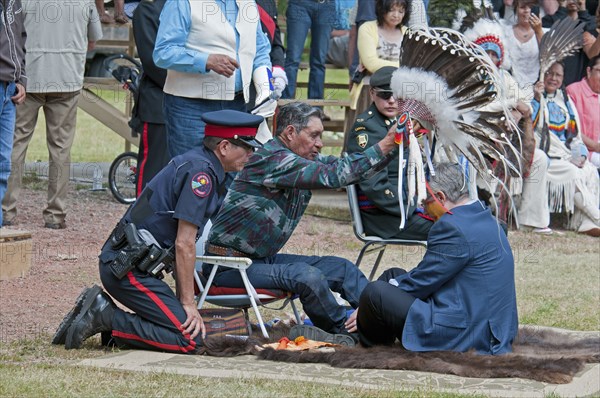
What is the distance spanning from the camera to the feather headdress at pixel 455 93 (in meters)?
5.80

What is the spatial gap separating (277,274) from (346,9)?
21.8 ft

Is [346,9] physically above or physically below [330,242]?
above

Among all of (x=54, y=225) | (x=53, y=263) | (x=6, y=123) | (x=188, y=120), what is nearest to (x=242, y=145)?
(x=188, y=120)

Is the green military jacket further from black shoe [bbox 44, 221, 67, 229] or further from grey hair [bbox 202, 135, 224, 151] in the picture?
black shoe [bbox 44, 221, 67, 229]

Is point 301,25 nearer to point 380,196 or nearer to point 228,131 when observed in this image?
point 380,196

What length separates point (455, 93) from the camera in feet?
19.1

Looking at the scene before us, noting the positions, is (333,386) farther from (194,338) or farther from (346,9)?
(346,9)

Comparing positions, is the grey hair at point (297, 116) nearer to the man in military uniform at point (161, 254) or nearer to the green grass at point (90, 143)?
the man in military uniform at point (161, 254)

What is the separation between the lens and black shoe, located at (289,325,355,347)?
6.01 m

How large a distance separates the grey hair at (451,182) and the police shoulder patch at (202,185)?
44.4 inches

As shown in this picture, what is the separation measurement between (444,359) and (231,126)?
61.9 inches

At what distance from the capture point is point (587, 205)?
11.2 m

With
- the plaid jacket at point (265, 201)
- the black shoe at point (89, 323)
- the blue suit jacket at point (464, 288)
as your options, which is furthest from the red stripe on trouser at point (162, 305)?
the blue suit jacket at point (464, 288)

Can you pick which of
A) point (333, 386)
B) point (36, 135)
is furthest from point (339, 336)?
point (36, 135)
